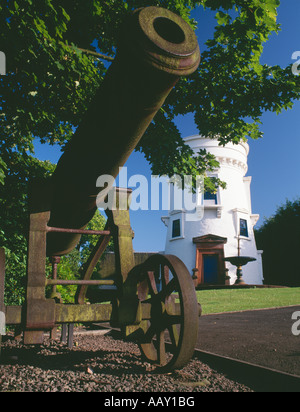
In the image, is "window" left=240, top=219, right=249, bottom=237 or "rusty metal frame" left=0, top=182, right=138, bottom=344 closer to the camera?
"rusty metal frame" left=0, top=182, right=138, bottom=344

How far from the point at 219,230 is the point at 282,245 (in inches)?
263

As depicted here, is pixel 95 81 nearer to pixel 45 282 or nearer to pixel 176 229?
pixel 45 282

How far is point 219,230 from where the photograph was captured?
2716 centimetres

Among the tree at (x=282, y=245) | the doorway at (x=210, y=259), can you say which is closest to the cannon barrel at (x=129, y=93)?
the doorway at (x=210, y=259)

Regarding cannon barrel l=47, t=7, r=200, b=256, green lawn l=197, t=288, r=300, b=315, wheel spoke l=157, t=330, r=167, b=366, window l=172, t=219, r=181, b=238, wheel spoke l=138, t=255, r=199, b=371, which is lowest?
green lawn l=197, t=288, r=300, b=315

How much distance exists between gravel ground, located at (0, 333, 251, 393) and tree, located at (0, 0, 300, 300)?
252 centimetres

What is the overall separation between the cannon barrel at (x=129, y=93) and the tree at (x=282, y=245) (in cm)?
2794

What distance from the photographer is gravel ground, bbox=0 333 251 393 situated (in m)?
2.79

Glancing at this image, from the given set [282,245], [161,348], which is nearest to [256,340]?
[161,348]

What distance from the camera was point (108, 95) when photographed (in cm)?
231

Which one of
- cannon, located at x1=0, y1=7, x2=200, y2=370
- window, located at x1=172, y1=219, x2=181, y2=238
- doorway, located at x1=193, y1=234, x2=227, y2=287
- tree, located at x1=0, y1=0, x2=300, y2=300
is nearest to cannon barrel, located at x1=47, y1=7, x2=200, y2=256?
cannon, located at x1=0, y1=7, x2=200, y2=370

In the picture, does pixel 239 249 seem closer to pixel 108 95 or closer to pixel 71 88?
pixel 71 88

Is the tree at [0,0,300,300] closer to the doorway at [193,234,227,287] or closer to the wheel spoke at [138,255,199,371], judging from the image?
the wheel spoke at [138,255,199,371]
